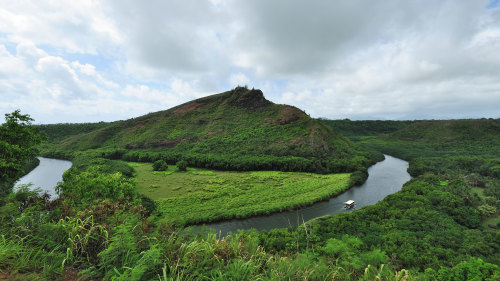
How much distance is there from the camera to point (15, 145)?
15.7 metres

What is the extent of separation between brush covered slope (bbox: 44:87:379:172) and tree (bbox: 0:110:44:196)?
43478mm

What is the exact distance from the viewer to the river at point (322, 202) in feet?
92.9

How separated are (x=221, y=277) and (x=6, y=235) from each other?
6.52m

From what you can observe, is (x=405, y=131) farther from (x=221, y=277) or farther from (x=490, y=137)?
(x=221, y=277)

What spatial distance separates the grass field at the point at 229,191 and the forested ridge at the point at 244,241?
669 cm

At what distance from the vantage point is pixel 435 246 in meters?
19.8

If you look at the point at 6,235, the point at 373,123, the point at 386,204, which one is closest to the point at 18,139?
the point at 6,235

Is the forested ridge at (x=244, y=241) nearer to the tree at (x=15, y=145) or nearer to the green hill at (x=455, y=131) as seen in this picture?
the tree at (x=15, y=145)

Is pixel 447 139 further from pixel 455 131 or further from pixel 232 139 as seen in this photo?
pixel 232 139

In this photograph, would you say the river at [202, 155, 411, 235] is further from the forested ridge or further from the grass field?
the forested ridge

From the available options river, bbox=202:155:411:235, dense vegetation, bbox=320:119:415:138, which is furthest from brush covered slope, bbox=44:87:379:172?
dense vegetation, bbox=320:119:415:138

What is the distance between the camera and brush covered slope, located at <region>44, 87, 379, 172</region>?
60562 millimetres

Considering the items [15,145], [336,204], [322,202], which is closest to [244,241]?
[15,145]

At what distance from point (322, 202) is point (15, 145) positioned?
129 feet
